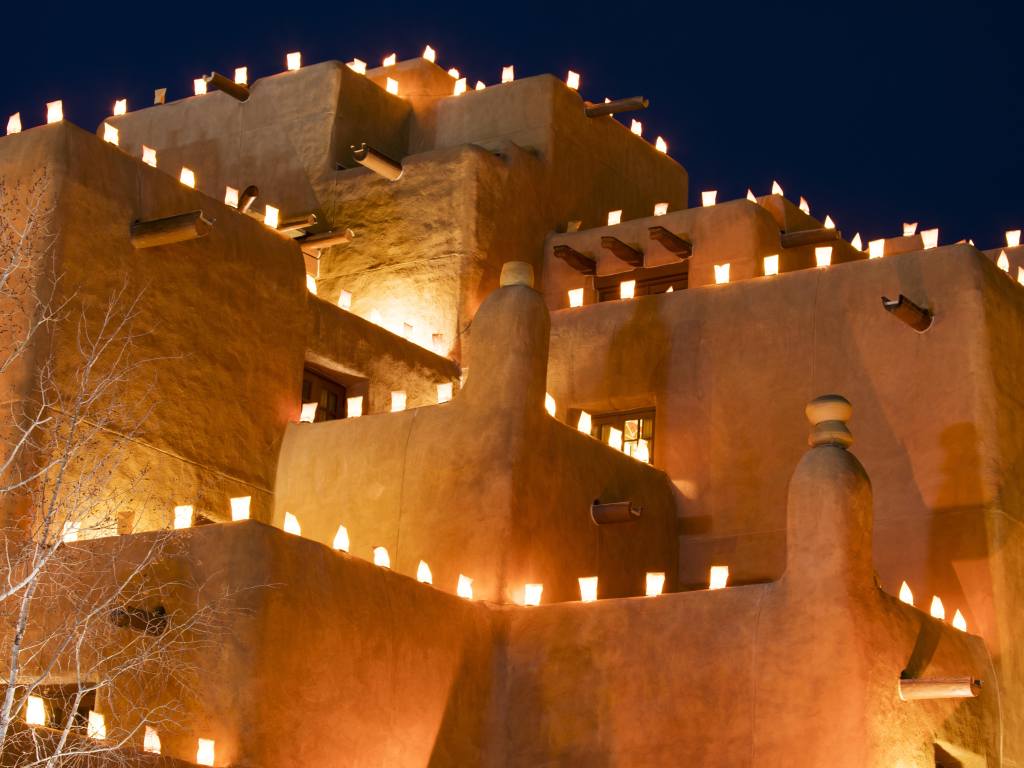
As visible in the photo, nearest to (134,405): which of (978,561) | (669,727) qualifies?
(669,727)

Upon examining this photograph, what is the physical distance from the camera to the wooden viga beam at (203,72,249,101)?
680 inches

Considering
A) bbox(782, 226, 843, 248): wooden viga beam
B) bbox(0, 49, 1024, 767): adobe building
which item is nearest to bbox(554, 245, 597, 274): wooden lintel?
bbox(0, 49, 1024, 767): adobe building

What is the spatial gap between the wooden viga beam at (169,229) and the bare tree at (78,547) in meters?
0.40

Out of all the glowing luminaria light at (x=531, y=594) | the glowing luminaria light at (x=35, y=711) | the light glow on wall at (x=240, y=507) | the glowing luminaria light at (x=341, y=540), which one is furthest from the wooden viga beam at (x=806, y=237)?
the glowing luminaria light at (x=35, y=711)

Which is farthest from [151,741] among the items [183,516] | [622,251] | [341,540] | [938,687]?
[622,251]

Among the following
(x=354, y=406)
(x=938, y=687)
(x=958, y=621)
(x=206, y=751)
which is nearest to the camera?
(x=206, y=751)

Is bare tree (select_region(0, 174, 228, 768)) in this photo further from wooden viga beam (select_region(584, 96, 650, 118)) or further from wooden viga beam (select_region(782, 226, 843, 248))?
wooden viga beam (select_region(584, 96, 650, 118))

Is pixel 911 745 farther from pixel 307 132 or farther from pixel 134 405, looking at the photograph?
pixel 307 132

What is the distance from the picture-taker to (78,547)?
11438 millimetres

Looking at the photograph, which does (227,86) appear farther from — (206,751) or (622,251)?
(206,751)

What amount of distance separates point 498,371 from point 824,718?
3766mm

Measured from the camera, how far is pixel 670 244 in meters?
16.7

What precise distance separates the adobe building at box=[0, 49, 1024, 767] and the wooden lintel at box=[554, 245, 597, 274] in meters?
0.09

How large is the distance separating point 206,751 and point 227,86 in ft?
29.2
